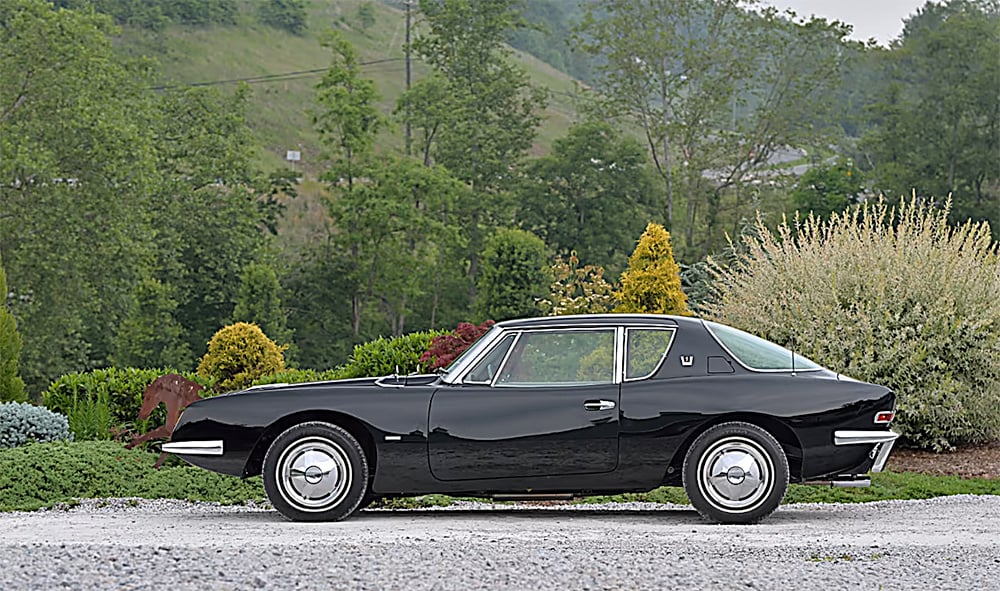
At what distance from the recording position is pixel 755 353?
8.20 m

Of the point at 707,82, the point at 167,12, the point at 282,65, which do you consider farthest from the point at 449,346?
the point at 167,12

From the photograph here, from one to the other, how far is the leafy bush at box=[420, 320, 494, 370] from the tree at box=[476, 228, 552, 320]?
17688mm

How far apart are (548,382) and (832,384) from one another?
1870mm

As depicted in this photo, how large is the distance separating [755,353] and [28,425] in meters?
7.41

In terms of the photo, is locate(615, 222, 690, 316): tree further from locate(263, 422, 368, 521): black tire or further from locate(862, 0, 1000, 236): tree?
locate(862, 0, 1000, 236): tree

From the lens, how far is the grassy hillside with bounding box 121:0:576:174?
59.4m

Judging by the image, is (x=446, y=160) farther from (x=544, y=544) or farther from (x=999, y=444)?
(x=544, y=544)

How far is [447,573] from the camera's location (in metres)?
5.57

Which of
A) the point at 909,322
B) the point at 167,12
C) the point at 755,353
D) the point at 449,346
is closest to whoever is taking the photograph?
the point at 755,353

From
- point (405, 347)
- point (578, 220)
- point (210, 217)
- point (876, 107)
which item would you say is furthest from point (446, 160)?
point (405, 347)

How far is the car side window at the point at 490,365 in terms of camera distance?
8031 millimetres

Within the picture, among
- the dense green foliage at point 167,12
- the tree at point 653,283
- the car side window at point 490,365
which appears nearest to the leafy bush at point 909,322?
the tree at point 653,283

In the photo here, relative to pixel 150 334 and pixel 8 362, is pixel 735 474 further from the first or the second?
pixel 150 334

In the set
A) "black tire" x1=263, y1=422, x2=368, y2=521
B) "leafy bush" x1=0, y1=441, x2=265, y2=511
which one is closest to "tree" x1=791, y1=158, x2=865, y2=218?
"leafy bush" x1=0, y1=441, x2=265, y2=511
